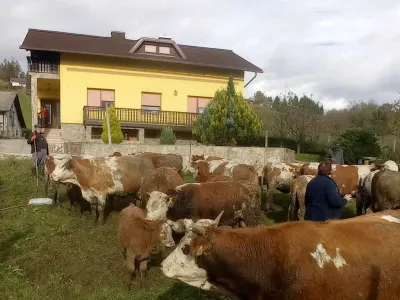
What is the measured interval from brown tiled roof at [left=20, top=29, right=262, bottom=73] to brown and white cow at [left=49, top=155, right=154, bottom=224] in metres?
19.3

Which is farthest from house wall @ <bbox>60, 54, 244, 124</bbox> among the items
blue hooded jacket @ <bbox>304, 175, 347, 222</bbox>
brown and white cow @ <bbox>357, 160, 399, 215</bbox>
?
blue hooded jacket @ <bbox>304, 175, 347, 222</bbox>

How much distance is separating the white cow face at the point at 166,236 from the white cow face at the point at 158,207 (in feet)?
1.09

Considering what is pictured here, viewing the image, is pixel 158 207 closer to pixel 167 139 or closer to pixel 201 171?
pixel 201 171

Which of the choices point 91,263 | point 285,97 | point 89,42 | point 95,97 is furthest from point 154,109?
point 91,263

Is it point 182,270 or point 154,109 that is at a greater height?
point 154,109

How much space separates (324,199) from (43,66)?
26.4 m

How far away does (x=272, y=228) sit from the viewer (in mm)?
4301

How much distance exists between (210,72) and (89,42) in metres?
9.41

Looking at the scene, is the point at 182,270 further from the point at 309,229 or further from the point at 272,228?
the point at 309,229

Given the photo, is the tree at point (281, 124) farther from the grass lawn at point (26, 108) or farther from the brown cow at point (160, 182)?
the grass lawn at point (26, 108)

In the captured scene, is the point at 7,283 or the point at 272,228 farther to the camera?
the point at 7,283

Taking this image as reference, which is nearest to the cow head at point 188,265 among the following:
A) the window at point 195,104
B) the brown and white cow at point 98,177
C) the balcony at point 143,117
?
the brown and white cow at point 98,177

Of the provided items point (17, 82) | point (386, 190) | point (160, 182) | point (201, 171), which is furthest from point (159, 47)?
point (17, 82)

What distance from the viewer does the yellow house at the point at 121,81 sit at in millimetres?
28688
